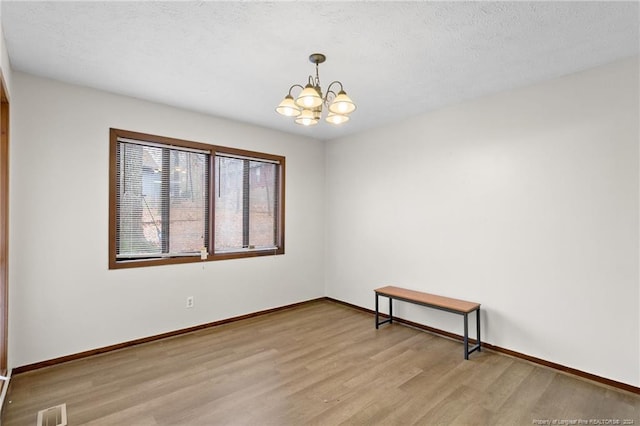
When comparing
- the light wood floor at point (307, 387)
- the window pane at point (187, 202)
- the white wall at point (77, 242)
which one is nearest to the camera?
the light wood floor at point (307, 387)

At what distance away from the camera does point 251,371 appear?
282cm

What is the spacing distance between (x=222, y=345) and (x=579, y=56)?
13.5ft

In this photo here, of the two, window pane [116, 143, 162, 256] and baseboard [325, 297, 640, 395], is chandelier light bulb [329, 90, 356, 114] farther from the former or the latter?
baseboard [325, 297, 640, 395]

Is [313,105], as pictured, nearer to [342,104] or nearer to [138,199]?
[342,104]

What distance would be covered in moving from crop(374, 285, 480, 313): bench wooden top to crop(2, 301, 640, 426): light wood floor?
45 centimetres

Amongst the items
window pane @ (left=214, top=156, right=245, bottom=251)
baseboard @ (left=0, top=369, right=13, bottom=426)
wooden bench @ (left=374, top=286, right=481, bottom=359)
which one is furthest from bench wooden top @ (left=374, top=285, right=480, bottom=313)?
baseboard @ (left=0, top=369, right=13, bottom=426)

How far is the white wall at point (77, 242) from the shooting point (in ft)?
9.12

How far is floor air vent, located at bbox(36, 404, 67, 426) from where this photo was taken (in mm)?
2096

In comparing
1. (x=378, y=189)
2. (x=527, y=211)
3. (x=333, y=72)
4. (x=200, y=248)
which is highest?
(x=333, y=72)

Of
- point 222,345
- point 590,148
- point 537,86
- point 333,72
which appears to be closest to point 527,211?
point 590,148

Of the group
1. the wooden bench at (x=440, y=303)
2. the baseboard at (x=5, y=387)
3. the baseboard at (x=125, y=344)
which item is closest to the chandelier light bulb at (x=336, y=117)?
the wooden bench at (x=440, y=303)

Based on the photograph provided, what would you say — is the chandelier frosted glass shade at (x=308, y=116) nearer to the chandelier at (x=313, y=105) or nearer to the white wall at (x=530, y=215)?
the chandelier at (x=313, y=105)

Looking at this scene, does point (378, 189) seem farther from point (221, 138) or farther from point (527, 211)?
point (221, 138)

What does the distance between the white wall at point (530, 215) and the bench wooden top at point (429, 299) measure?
0.13 m
